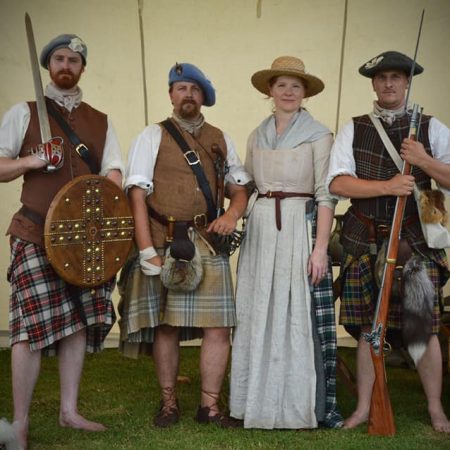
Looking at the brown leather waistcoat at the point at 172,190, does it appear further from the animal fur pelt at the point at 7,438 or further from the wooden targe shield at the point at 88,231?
the animal fur pelt at the point at 7,438

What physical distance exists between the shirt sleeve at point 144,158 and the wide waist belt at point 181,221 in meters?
0.11

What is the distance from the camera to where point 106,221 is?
404 centimetres

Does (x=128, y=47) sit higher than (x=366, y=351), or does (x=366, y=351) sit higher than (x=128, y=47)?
(x=128, y=47)

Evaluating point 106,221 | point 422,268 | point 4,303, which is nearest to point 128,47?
point 4,303

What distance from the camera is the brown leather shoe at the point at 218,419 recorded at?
437 centimetres

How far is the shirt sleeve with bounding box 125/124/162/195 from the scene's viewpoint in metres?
4.32

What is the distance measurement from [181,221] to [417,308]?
1.23 m

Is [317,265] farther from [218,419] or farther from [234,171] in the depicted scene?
[218,419]

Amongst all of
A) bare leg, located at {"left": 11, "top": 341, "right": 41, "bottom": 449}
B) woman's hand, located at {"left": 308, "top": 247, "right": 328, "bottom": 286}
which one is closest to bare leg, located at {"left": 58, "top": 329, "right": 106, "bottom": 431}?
bare leg, located at {"left": 11, "top": 341, "right": 41, "bottom": 449}

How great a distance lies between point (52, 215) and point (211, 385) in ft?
4.10

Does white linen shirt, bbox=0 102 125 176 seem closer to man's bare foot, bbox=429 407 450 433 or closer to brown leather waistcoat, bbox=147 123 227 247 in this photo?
brown leather waistcoat, bbox=147 123 227 247

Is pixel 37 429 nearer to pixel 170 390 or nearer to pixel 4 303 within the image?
pixel 170 390

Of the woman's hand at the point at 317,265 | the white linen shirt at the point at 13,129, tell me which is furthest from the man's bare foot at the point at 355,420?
the white linen shirt at the point at 13,129

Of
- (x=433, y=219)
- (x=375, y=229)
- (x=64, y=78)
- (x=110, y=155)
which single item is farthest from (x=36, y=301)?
(x=433, y=219)
